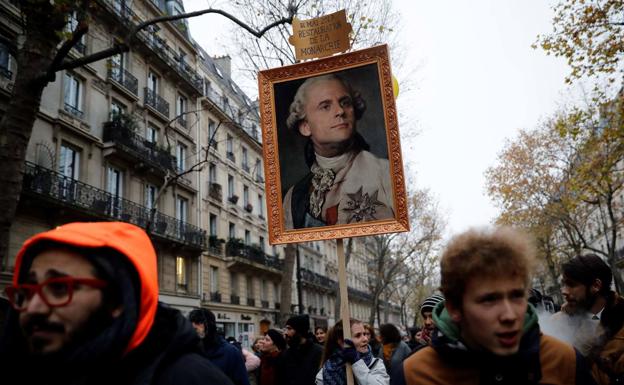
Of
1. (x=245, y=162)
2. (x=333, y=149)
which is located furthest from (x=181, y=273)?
(x=333, y=149)

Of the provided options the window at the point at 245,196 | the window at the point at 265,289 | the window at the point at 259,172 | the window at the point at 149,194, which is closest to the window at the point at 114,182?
the window at the point at 149,194

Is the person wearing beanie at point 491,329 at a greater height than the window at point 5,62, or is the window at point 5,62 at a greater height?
the window at point 5,62

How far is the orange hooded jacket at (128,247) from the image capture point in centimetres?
170

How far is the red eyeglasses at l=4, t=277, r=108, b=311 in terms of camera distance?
1670 mm

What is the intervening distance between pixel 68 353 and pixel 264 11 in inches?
599

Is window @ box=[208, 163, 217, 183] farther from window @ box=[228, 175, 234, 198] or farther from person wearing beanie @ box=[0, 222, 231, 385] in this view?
person wearing beanie @ box=[0, 222, 231, 385]

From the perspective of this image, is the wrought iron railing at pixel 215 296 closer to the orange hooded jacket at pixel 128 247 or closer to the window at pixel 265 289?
the window at pixel 265 289

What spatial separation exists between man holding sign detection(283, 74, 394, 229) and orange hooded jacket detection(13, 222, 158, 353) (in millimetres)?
3737

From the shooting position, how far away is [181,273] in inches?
1003

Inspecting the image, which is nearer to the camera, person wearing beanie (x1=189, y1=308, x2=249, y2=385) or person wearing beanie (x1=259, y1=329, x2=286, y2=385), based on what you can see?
person wearing beanie (x1=189, y1=308, x2=249, y2=385)

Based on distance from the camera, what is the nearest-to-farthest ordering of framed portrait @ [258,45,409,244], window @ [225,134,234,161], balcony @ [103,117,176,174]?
framed portrait @ [258,45,409,244] → balcony @ [103,117,176,174] → window @ [225,134,234,161]

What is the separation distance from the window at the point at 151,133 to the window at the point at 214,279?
25.2 feet

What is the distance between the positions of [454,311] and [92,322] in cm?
135

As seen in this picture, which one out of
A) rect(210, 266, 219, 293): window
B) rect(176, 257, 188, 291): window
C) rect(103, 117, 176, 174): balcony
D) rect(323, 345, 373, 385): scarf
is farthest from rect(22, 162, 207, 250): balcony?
rect(323, 345, 373, 385): scarf
